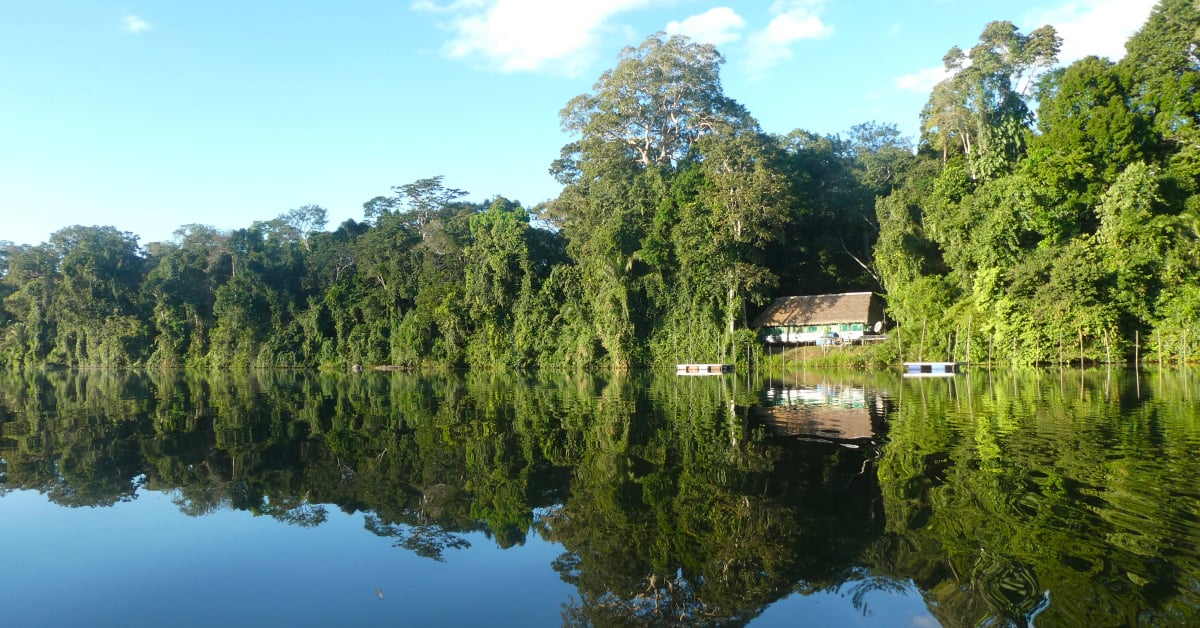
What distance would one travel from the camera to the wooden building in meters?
38.3

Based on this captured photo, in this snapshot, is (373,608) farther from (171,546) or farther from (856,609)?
(856,609)

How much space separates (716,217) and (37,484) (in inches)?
1253

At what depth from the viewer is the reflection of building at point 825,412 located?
1405cm

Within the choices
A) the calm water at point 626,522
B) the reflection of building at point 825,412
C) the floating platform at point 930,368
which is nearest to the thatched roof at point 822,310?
the floating platform at point 930,368

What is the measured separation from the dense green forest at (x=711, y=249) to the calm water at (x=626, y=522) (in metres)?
16.4

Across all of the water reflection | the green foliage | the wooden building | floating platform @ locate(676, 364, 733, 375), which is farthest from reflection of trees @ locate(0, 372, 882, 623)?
the wooden building

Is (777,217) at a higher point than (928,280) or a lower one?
higher

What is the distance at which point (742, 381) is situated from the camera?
3036 centimetres

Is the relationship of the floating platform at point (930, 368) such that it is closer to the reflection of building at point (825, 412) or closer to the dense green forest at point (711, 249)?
the dense green forest at point (711, 249)

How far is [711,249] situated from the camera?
3750 centimetres

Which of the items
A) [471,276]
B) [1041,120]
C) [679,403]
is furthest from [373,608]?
[471,276]

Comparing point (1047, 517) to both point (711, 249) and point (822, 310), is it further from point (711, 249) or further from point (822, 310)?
point (822, 310)

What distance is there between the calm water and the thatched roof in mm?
21613

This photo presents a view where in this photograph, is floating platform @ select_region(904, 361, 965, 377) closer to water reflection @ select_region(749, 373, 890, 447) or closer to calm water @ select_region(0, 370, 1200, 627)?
water reflection @ select_region(749, 373, 890, 447)
